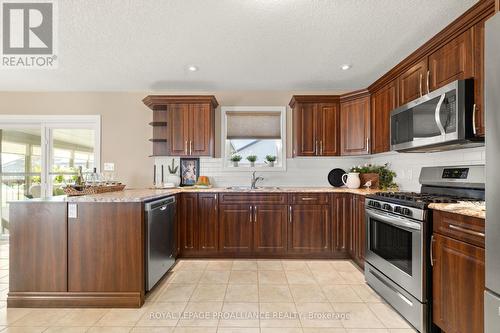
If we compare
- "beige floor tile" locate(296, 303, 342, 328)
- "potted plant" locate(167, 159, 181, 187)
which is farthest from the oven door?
"potted plant" locate(167, 159, 181, 187)

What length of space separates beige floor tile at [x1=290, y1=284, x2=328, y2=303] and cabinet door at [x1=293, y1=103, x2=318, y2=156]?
1818 millimetres

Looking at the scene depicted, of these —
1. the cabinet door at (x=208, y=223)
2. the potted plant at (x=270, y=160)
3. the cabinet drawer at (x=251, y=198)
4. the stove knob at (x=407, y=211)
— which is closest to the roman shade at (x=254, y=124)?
the potted plant at (x=270, y=160)

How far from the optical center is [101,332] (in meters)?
1.90

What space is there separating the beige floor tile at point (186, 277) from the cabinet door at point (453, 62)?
9.74ft

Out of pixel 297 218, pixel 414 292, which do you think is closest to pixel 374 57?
pixel 297 218

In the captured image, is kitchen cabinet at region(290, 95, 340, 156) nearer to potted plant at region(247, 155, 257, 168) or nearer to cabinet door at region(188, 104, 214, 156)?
potted plant at region(247, 155, 257, 168)

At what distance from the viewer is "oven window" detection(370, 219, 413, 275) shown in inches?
79.5

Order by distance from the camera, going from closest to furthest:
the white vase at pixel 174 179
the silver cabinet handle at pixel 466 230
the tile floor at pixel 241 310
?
the silver cabinet handle at pixel 466 230
the tile floor at pixel 241 310
the white vase at pixel 174 179

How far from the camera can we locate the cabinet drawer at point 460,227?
1424 millimetres

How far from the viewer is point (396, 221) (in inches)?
83.8

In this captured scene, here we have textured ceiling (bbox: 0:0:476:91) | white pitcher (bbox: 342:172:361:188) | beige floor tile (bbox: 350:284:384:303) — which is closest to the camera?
textured ceiling (bbox: 0:0:476:91)

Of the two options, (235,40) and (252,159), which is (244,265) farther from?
(235,40)

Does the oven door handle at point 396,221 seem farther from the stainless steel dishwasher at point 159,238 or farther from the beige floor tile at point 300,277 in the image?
the stainless steel dishwasher at point 159,238

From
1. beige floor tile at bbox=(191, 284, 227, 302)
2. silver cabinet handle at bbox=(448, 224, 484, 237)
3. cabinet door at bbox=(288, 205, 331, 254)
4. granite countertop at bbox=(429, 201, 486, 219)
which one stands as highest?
granite countertop at bbox=(429, 201, 486, 219)
